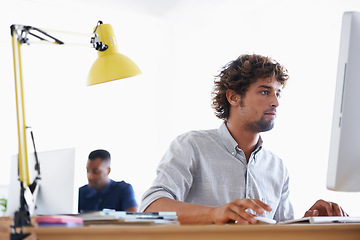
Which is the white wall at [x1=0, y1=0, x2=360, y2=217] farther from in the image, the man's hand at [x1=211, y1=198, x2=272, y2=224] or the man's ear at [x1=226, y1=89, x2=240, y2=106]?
the man's hand at [x1=211, y1=198, x2=272, y2=224]

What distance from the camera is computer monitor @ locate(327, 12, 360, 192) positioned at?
1161 millimetres

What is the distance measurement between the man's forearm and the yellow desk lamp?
20.1 inches

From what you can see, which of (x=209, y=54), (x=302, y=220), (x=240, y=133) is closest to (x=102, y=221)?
(x=302, y=220)

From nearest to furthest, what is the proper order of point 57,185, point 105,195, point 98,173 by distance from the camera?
point 57,185 < point 105,195 < point 98,173

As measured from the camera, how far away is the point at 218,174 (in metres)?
2.17

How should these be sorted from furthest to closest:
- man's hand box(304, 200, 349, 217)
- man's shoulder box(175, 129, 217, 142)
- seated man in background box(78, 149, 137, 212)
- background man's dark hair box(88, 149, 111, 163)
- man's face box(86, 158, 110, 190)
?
background man's dark hair box(88, 149, 111, 163) < man's face box(86, 158, 110, 190) < seated man in background box(78, 149, 137, 212) < man's shoulder box(175, 129, 217, 142) < man's hand box(304, 200, 349, 217)

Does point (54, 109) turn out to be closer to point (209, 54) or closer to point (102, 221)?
point (209, 54)

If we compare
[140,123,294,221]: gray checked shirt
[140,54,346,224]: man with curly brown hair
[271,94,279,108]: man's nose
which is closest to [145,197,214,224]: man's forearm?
[140,54,346,224]: man with curly brown hair

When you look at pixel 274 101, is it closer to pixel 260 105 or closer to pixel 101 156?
pixel 260 105

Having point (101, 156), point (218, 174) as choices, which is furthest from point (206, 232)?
point (101, 156)

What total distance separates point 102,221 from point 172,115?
468 cm

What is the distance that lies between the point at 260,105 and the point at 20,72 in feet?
4.36

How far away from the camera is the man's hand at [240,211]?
51.7 inches

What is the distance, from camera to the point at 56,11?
563cm
